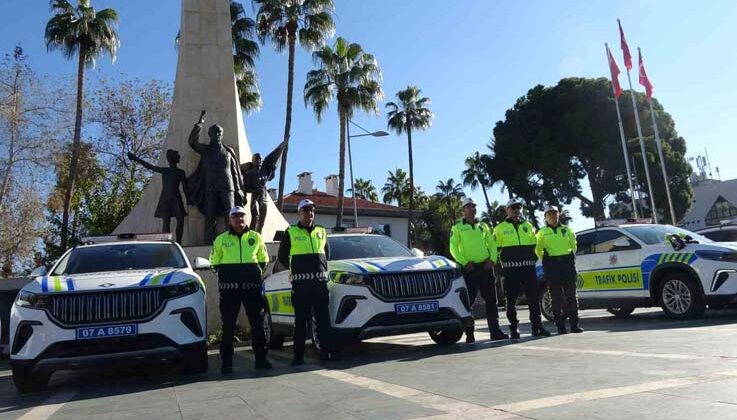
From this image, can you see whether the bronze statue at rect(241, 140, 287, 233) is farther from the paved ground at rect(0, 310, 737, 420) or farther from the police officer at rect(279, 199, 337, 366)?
the police officer at rect(279, 199, 337, 366)

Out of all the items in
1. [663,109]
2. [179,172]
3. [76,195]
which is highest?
[663,109]

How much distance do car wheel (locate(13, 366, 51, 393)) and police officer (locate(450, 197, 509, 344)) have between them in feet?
17.2

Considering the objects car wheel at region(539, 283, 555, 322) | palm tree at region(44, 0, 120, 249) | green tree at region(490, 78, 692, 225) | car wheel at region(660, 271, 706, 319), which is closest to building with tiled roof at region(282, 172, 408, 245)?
green tree at region(490, 78, 692, 225)

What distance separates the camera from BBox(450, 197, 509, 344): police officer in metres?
8.59

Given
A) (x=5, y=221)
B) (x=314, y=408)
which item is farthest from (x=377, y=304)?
(x=5, y=221)

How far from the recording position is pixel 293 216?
4569cm

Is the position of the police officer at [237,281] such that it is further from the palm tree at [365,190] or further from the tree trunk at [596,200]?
the palm tree at [365,190]

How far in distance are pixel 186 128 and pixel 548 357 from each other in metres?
11.6

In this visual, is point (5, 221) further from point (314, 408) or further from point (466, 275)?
point (314, 408)

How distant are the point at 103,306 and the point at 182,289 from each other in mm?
798

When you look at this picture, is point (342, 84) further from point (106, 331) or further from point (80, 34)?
point (106, 331)

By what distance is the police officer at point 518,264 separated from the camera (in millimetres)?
8758

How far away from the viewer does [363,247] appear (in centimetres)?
853

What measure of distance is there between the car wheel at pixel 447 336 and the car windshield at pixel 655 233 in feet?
13.3
